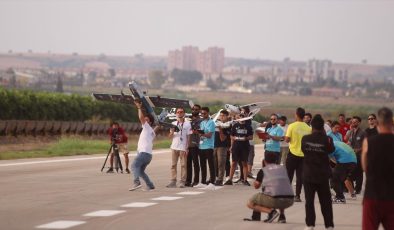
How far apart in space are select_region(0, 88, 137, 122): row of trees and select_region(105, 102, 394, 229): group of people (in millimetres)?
30161

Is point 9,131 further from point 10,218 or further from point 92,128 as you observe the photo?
point 10,218

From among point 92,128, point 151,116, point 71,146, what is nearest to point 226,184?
point 151,116

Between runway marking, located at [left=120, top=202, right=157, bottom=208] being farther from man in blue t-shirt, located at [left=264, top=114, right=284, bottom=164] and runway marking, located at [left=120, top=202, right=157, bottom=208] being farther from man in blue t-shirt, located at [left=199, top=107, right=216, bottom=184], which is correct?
man in blue t-shirt, located at [left=264, top=114, right=284, bottom=164]

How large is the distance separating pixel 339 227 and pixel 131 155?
2544 cm

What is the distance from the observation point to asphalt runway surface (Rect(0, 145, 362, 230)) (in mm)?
18875

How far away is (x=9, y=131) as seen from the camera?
176 ft

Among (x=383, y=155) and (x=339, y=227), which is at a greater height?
(x=383, y=155)

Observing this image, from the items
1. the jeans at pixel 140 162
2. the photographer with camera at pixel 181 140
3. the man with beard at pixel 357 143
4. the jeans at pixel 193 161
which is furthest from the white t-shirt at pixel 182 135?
the man with beard at pixel 357 143

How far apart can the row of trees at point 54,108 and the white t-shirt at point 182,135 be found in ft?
108

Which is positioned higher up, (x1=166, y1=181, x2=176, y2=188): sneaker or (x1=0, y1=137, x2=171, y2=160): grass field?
(x1=166, y1=181, x2=176, y2=188): sneaker

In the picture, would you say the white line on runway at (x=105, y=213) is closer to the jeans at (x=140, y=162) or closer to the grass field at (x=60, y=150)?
the jeans at (x=140, y=162)

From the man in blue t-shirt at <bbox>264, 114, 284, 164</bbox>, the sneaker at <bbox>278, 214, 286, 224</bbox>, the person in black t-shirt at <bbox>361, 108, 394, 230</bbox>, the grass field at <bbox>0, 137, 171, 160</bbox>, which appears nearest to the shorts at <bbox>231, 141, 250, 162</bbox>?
the man in blue t-shirt at <bbox>264, 114, 284, 164</bbox>

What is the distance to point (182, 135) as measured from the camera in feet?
88.8

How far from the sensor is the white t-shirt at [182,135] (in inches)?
A: 1065
